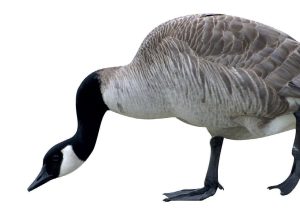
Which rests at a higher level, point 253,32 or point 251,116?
point 253,32

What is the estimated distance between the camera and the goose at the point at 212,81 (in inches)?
190

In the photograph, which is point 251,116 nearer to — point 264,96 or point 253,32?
point 264,96

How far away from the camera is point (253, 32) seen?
4.99m

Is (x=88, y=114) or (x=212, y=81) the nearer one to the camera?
(x=212, y=81)

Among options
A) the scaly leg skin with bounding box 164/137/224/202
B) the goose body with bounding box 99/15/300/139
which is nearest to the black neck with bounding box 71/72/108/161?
the goose body with bounding box 99/15/300/139

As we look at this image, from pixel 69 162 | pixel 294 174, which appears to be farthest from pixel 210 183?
pixel 69 162

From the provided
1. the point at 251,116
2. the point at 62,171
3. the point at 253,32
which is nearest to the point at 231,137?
the point at 251,116

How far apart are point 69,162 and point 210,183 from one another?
1.18 meters

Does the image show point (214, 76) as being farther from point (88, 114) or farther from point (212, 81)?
point (88, 114)

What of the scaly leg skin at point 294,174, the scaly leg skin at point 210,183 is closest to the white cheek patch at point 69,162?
the scaly leg skin at point 210,183

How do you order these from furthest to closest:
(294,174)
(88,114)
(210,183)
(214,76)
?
(210,183) < (88,114) < (294,174) < (214,76)

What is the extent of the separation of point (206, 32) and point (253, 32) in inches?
13.8

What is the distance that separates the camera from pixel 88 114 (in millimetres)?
5387

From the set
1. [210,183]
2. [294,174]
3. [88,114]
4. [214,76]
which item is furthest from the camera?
[210,183]
